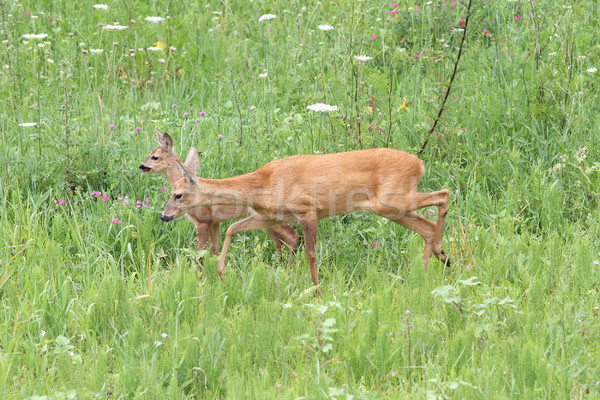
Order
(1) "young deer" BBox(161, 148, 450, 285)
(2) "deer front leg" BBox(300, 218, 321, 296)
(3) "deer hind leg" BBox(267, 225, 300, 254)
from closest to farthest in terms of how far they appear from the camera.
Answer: (2) "deer front leg" BBox(300, 218, 321, 296)
(1) "young deer" BBox(161, 148, 450, 285)
(3) "deer hind leg" BBox(267, 225, 300, 254)

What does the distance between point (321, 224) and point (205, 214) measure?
84 centimetres

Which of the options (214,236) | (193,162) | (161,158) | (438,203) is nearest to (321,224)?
(214,236)

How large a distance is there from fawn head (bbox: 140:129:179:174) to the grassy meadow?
0.20 meters

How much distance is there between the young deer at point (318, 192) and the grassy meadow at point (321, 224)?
22 cm

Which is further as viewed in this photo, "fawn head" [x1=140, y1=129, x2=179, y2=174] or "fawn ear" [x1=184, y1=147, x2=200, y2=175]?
"fawn head" [x1=140, y1=129, x2=179, y2=174]

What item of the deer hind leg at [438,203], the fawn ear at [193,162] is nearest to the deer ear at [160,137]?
the fawn ear at [193,162]

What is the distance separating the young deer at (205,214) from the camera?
6.43 m

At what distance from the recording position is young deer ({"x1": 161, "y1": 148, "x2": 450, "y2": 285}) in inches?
237

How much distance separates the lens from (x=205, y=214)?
6445 millimetres

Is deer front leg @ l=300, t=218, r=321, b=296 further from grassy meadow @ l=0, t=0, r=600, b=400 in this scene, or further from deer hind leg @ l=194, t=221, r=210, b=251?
deer hind leg @ l=194, t=221, r=210, b=251

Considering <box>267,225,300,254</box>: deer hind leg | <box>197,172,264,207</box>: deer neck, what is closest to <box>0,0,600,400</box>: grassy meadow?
<box>267,225,300,254</box>: deer hind leg

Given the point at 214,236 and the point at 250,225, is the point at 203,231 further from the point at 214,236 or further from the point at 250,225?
the point at 250,225

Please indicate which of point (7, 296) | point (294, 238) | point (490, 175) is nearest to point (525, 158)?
point (490, 175)

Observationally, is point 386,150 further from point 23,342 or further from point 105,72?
point 105,72
